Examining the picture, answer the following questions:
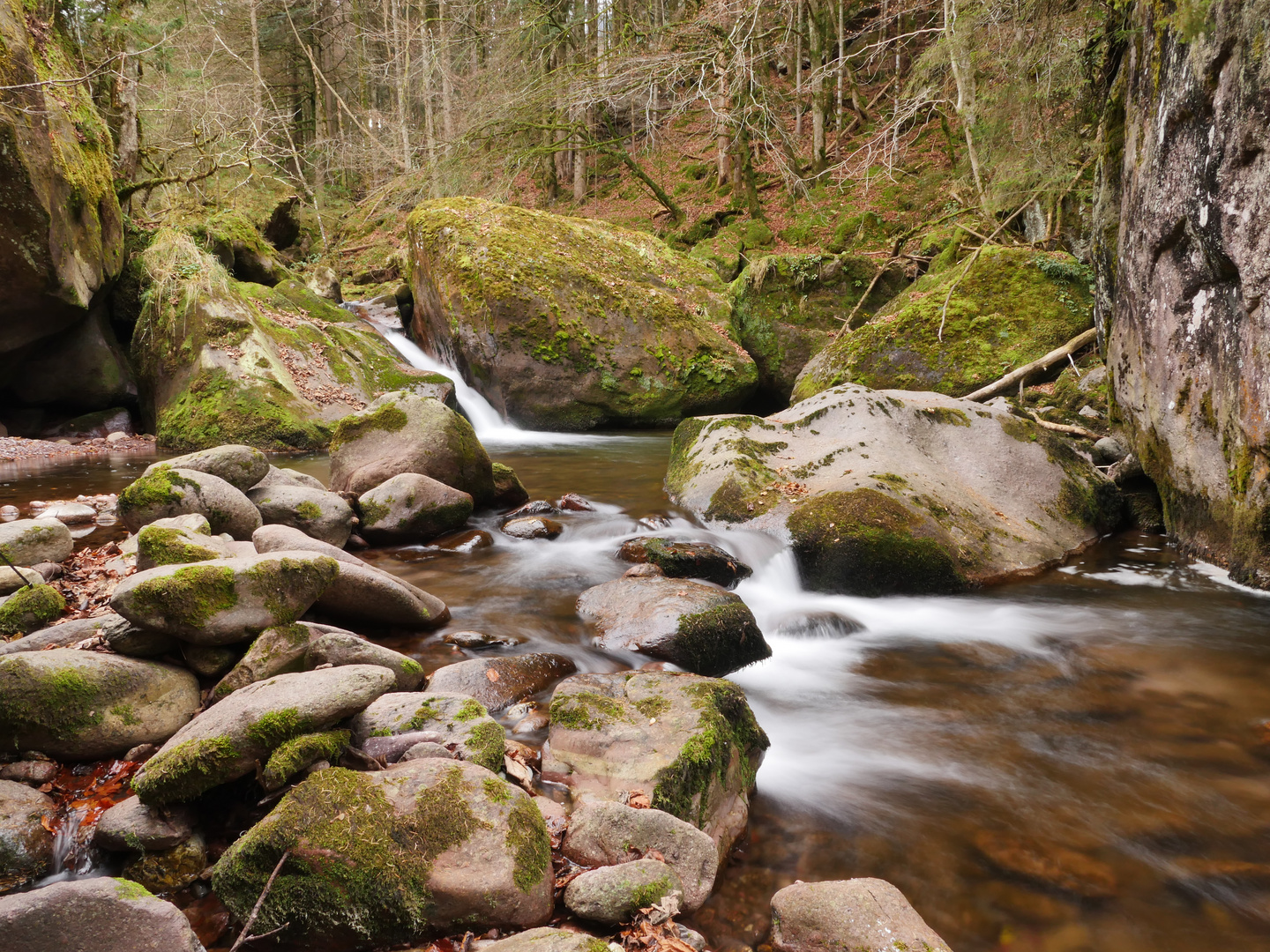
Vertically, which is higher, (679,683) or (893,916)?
(679,683)

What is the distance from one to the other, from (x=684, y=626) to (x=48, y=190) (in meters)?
8.60

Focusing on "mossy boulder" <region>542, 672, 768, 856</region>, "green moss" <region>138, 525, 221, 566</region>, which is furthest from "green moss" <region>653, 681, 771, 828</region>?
"green moss" <region>138, 525, 221, 566</region>

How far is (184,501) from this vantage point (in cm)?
499

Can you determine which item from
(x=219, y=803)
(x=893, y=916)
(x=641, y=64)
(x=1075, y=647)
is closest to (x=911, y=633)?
(x=1075, y=647)

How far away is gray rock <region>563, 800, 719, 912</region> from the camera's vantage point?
8.27 ft

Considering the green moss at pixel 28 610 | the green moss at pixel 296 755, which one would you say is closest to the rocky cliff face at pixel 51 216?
the green moss at pixel 28 610

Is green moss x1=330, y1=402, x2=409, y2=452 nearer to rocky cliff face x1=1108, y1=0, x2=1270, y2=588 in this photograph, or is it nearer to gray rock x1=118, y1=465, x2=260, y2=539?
gray rock x1=118, y1=465, x2=260, y2=539

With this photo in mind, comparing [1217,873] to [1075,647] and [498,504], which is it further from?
[498,504]

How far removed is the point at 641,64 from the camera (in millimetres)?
10578

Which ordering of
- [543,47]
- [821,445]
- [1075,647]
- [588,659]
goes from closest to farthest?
1. [588,659]
2. [1075,647]
3. [821,445]
4. [543,47]

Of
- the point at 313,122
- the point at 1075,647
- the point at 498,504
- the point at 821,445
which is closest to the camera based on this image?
the point at 1075,647

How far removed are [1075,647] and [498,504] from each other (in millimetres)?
5164

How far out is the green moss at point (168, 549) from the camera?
12.8ft

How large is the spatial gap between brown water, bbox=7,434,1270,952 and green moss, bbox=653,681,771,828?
0.21 metres
